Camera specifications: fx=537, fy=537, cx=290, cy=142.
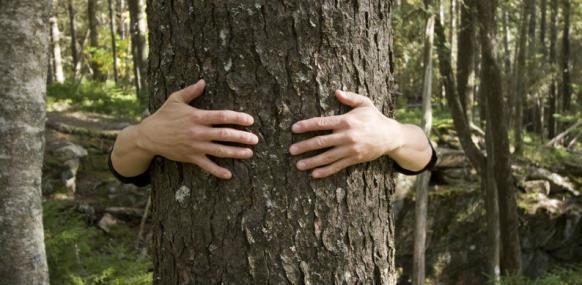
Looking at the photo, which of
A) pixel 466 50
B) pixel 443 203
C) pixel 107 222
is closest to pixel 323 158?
pixel 107 222

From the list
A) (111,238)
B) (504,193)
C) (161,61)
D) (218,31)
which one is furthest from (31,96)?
(504,193)

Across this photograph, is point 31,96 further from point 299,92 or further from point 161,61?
point 299,92

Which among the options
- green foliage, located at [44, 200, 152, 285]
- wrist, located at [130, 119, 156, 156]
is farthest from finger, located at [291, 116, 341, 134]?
green foliage, located at [44, 200, 152, 285]

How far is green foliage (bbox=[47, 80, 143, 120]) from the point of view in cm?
1412

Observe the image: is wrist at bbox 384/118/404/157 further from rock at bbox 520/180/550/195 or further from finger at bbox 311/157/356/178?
rock at bbox 520/180/550/195

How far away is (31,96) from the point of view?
12.2 ft

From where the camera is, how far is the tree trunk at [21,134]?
364cm

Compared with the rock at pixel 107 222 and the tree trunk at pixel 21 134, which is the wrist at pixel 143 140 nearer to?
the tree trunk at pixel 21 134

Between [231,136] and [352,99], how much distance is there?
0.42 m

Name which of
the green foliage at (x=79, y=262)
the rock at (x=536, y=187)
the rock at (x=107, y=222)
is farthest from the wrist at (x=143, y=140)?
the rock at (x=536, y=187)

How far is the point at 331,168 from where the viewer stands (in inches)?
68.5

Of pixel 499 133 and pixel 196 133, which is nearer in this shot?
pixel 196 133

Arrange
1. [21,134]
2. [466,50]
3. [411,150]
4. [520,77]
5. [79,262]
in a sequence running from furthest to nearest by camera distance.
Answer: [520,77] < [466,50] < [79,262] < [21,134] < [411,150]

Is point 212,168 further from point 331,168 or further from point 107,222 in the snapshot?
point 107,222
